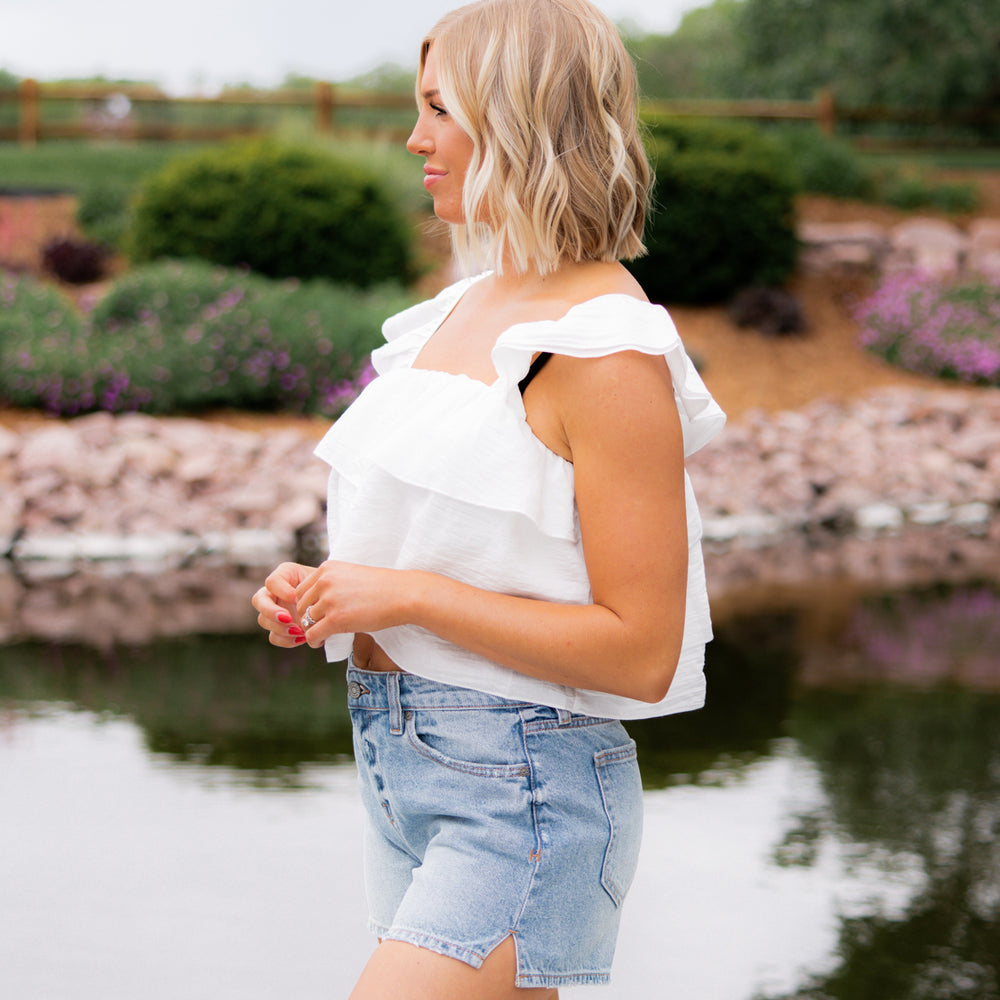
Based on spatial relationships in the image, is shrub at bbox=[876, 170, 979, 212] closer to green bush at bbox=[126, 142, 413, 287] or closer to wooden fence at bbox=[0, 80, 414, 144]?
wooden fence at bbox=[0, 80, 414, 144]

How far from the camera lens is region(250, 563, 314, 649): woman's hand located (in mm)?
1552

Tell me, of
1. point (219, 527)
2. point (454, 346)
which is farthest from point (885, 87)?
point (454, 346)

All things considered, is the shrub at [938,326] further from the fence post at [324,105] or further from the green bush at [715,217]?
the fence post at [324,105]

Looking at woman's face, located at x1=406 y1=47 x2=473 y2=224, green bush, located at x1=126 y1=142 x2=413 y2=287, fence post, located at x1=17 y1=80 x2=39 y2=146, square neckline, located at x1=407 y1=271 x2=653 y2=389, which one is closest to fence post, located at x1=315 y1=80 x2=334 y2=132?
fence post, located at x1=17 y1=80 x2=39 y2=146

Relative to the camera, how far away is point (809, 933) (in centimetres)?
332

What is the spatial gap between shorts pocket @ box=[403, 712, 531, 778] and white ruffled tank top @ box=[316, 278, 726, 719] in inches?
1.6

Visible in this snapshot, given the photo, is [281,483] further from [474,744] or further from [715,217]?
[715,217]

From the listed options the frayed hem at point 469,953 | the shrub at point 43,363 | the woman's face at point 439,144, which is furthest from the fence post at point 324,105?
the frayed hem at point 469,953

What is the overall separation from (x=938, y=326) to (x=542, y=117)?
1368cm

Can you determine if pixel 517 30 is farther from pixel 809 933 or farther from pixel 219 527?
pixel 219 527

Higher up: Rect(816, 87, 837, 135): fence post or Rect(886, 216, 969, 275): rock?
Rect(816, 87, 837, 135): fence post

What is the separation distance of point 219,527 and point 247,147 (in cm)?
770

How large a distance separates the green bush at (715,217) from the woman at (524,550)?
43.1 ft

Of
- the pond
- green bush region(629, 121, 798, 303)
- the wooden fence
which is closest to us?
the pond
